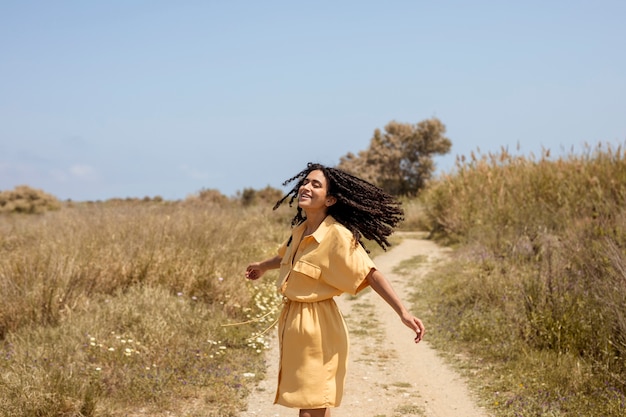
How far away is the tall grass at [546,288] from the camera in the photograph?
6.06 m

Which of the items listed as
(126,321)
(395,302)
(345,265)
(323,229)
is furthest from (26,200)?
(395,302)

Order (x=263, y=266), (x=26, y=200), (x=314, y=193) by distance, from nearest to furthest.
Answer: (x=314, y=193) → (x=263, y=266) → (x=26, y=200)

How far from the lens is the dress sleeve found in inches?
147

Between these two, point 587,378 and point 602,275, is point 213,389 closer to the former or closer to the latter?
point 587,378

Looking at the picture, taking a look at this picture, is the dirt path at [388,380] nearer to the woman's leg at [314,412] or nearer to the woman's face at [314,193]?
the woman's leg at [314,412]

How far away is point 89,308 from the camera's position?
25.4 feet

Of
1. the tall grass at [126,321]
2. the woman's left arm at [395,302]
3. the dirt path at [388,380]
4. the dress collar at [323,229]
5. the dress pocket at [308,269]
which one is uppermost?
the dress collar at [323,229]

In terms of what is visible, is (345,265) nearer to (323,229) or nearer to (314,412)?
(323,229)

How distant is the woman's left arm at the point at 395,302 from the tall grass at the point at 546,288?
8.44ft

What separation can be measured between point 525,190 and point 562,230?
3.00 metres

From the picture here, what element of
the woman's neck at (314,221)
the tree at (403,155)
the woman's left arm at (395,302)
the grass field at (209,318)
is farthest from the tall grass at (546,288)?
the tree at (403,155)

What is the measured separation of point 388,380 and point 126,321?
3.01 meters

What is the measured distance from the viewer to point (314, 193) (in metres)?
3.97

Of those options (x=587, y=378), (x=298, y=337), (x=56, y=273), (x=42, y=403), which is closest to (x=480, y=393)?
(x=587, y=378)
